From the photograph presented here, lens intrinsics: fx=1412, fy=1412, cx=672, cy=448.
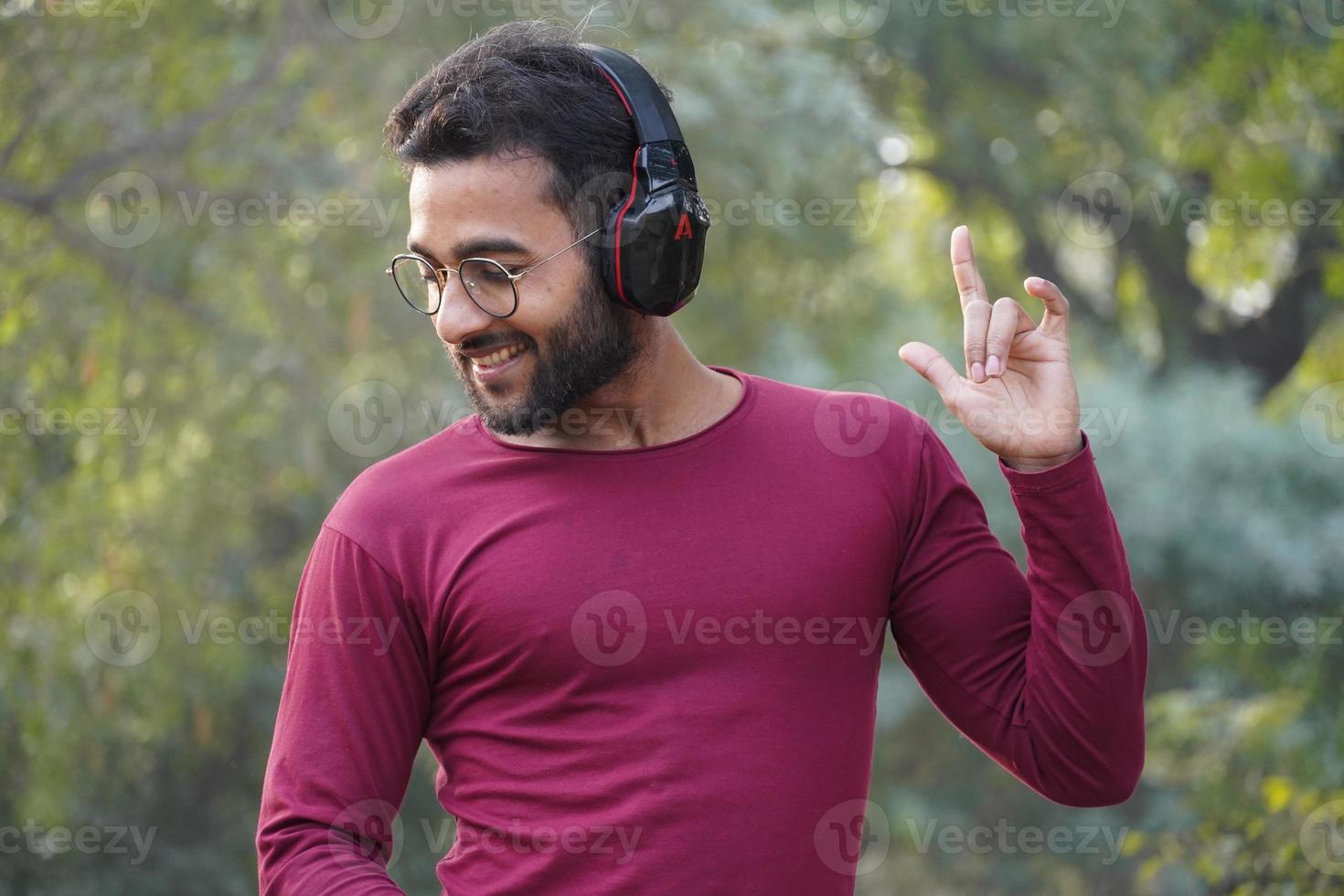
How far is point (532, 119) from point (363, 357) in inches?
165

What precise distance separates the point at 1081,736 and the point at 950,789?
7.22 meters

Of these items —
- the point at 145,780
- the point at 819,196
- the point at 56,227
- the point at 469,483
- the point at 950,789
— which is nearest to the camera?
the point at 469,483

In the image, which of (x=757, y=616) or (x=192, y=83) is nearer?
(x=757, y=616)

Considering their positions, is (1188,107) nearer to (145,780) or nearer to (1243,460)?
(1243,460)

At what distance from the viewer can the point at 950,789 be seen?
342 inches

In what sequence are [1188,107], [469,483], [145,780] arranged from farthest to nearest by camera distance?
[1188,107]
[145,780]
[469,483]

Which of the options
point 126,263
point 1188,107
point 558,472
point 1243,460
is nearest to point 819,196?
point 1188,107

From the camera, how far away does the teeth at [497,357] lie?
1.84 meters
